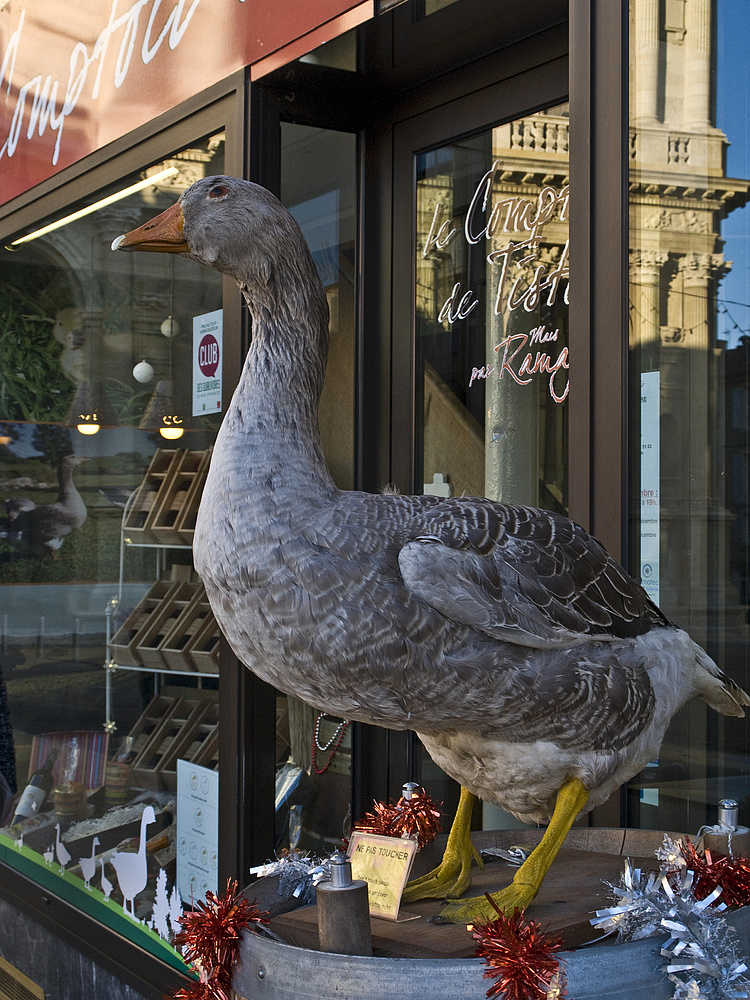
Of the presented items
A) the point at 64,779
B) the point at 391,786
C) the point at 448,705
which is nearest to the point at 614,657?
the point at 448,705

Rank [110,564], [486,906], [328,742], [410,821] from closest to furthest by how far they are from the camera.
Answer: [486,906]
[410,821]
[328,742]
[110,564]

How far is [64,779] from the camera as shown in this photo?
13.8ft

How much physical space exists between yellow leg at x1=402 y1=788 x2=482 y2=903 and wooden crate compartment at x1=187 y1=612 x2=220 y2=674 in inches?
67.7

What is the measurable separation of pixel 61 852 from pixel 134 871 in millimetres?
597

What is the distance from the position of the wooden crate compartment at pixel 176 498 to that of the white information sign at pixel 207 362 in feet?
0.62

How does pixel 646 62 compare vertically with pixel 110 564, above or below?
above

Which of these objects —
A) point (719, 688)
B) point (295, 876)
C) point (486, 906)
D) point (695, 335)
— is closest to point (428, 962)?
point (486, 906)

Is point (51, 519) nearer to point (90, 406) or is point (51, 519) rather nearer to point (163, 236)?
point (90, 406)

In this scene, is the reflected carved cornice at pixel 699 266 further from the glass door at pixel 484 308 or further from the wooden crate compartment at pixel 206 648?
the wooden crate compartment at pixel 206 648

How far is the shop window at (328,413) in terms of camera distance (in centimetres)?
319

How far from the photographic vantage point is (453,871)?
1.54 meters

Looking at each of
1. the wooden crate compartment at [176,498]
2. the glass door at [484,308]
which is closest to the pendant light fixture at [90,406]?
the wooden crate compartment at [176,498]

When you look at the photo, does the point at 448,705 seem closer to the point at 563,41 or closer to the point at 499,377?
the point at 499,377

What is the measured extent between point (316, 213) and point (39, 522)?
218cm
